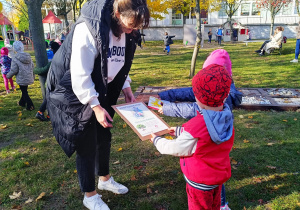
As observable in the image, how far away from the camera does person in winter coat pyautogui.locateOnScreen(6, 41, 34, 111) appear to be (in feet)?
19.5

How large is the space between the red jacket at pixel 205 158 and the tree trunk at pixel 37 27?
3.25 meters

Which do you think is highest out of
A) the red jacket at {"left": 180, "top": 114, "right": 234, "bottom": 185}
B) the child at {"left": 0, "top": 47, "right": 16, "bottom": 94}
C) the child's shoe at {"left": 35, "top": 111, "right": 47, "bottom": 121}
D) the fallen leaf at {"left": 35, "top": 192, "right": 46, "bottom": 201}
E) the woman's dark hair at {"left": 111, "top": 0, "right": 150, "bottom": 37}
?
the woman's dark hair at {"left": 111, "top": 0, "right": 150, "bottom": 37}

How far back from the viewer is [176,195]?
294 centimetres

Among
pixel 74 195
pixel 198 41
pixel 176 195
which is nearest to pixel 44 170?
pixel 74 195

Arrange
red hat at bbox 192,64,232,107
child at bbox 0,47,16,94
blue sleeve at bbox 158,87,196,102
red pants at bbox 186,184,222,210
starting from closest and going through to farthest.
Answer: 1. red hat at bbox 192,64,232,107
2. red pants at bbox 186,184,222,210
3. blue sleeve at bbox 158,87,196,102
4. child at bbox 0,47,16,94

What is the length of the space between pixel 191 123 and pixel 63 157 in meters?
2.65

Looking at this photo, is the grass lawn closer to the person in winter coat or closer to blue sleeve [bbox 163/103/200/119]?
the person in winter coat

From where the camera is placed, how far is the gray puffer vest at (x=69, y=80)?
6.15 feet

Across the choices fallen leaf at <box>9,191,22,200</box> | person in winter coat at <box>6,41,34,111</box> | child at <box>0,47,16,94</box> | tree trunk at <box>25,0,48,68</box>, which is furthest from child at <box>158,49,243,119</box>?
child at <box>0,47,16,94</box>

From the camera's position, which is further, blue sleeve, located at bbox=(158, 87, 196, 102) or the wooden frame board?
blue sleeve, located at bbox=(158, 87, 196, 102)

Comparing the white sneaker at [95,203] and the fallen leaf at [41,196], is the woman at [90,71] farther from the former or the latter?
the fallen leaf at [41,196]

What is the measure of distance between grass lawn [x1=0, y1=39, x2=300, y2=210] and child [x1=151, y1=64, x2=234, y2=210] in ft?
3.13

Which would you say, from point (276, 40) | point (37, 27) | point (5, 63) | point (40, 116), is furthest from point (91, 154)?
point (276, 40)

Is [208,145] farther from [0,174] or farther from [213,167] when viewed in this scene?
[0,174]
